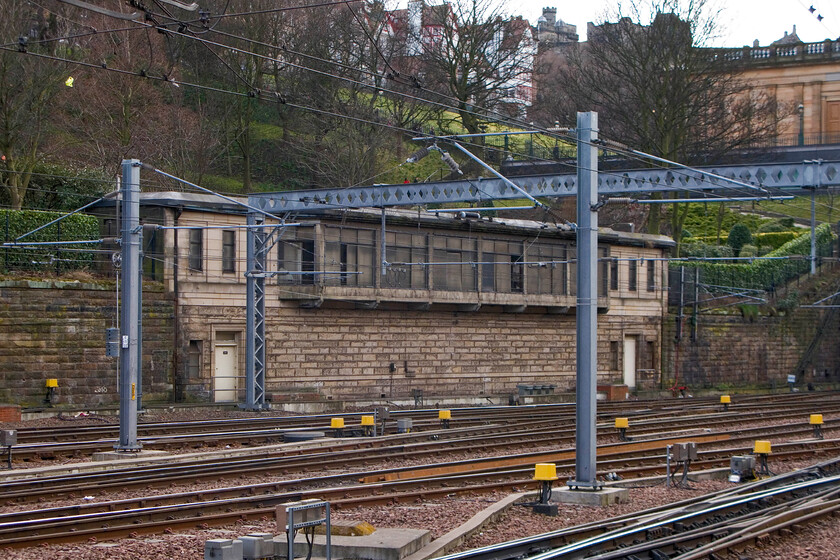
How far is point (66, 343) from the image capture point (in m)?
32.4

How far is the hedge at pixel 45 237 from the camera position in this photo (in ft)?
110

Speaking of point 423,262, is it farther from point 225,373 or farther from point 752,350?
point 752,350

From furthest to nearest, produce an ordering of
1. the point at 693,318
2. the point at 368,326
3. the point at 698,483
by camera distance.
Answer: the point at 693,318, the point at 368,326, the point at 698,483

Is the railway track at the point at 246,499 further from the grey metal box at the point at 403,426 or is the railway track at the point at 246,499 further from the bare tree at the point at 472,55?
the bare tree at the point at 472,55

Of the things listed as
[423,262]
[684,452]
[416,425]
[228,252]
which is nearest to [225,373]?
[228,252]

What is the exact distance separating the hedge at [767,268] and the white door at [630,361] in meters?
5.40

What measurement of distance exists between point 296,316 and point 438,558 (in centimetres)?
2769

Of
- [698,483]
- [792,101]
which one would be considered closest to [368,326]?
[698,483]

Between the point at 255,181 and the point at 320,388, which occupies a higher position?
the point at 255,181

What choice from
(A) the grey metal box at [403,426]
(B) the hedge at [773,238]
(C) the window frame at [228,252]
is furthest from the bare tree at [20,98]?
(B) the hedge at [773,238]

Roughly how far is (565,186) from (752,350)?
31988 mm

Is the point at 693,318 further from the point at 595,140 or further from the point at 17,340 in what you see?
the point at 595,140

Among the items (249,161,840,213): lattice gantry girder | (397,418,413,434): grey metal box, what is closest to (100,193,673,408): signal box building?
(249,161,840,213): lattice gantry girder

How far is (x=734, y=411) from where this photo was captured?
37.0 metres
